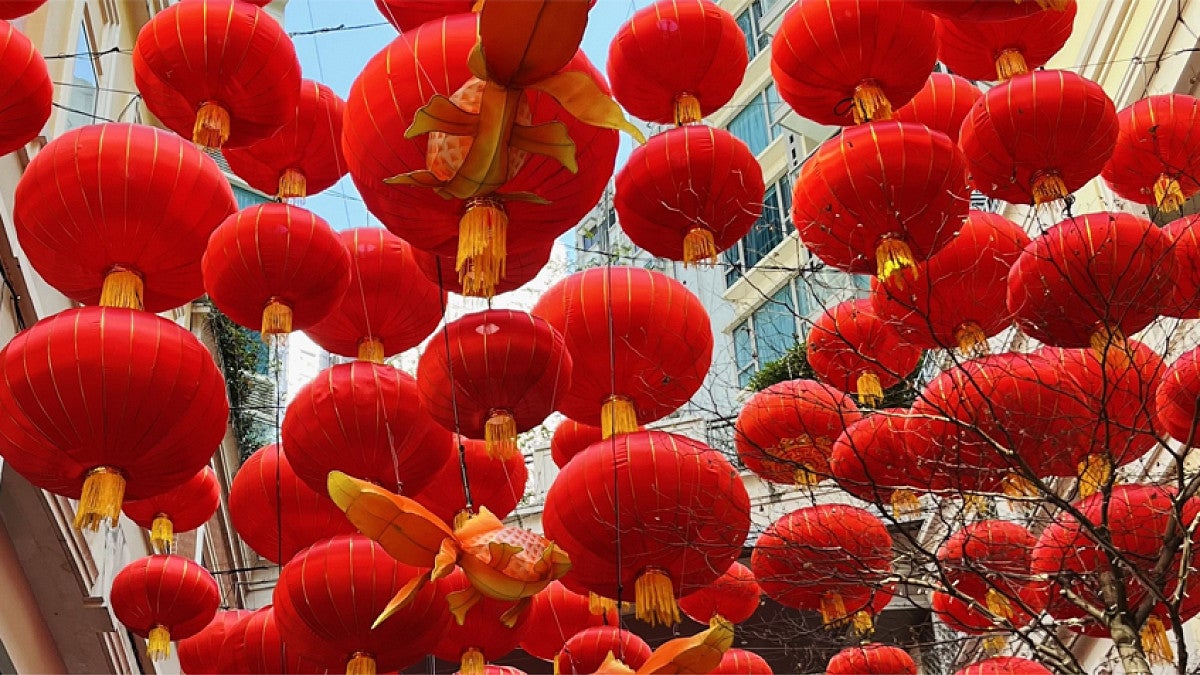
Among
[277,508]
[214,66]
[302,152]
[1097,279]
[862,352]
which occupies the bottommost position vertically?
[277,508]

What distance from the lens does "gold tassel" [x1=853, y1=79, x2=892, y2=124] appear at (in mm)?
5867

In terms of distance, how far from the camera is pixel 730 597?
27.5 ft

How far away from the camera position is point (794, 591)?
24.8 feet

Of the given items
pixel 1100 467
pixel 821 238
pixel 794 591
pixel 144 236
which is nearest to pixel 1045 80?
pixel 821 238

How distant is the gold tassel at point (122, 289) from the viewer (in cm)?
549

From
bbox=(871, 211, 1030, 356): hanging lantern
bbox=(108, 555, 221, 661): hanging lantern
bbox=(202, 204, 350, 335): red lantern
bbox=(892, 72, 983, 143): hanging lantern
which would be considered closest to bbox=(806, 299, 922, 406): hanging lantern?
bbox=(871, 211, 1030, 356): hanging lantern

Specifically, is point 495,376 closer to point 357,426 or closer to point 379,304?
point 357,426

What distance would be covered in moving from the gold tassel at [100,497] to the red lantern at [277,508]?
5.57 feet

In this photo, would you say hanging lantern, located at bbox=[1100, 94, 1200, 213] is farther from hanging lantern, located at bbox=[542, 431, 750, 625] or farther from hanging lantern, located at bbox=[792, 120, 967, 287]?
hanging lantern, located at bbox=[542, 431, 750, 625]

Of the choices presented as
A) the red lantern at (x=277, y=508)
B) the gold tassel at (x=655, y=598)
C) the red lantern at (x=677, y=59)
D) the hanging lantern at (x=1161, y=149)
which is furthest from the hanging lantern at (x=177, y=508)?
the hanging lantern at (x=1161, y=149)

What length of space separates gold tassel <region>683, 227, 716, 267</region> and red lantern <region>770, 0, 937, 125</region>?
0.92 m

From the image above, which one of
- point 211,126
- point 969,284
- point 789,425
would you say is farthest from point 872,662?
point 211,126

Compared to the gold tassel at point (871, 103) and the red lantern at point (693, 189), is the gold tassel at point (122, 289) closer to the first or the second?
the red lantern at point (693, 189)

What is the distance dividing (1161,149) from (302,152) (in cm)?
488
